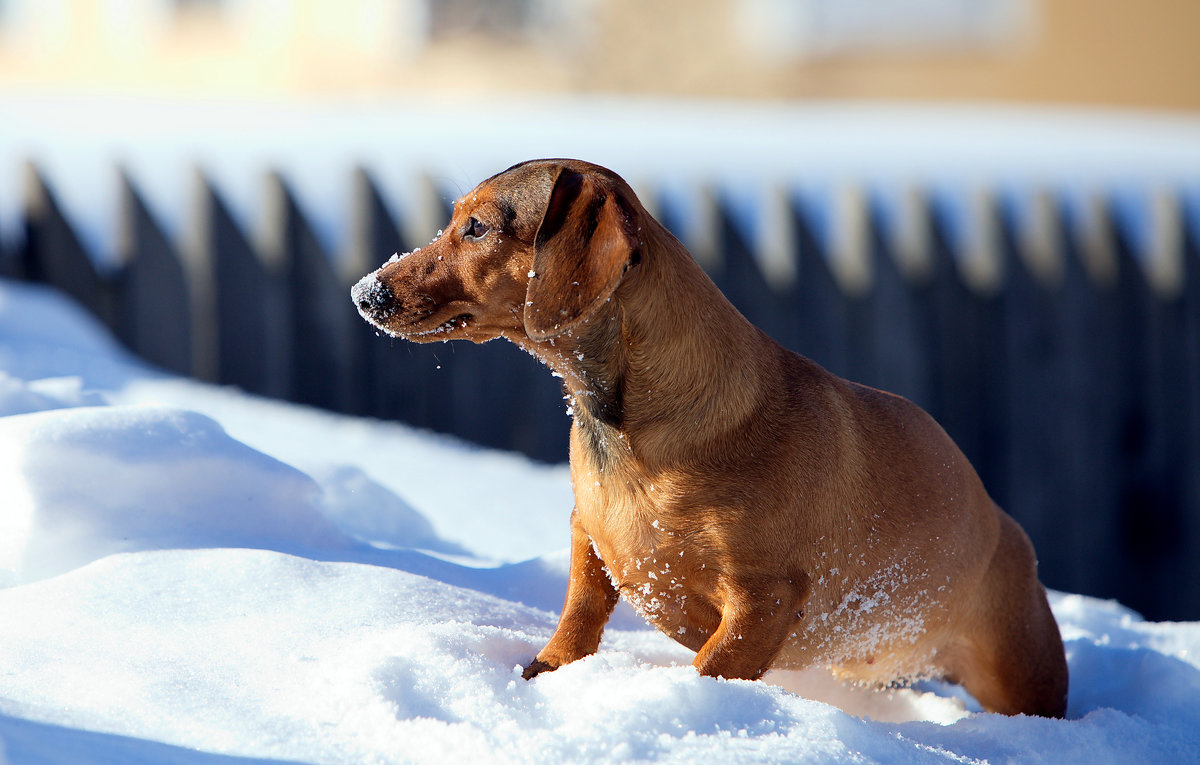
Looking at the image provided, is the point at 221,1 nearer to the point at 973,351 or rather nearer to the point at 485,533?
the point at 973,351

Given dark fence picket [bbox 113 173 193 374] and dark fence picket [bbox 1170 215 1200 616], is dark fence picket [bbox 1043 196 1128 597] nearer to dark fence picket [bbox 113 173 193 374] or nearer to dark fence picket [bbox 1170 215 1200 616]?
dark fence picket [bbox 1170 215 1200 616]

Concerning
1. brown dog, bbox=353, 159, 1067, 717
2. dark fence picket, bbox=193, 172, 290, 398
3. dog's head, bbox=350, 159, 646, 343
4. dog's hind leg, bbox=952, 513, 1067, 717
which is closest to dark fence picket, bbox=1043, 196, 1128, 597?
dog's hind leg, bbox=952, 513, 1067, 717

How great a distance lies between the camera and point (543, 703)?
5.96ft

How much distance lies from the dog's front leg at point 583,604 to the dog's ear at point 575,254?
1.53ft

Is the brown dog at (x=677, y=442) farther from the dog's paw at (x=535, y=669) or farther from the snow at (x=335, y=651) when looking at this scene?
the snow at (x=335, y=651)

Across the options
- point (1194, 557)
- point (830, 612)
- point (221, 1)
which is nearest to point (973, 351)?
point (1194, 557)

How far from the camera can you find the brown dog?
6.25 feet

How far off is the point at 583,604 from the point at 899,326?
Result: 3533mm

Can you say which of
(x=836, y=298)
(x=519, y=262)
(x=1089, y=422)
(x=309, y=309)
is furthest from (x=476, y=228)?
(x=1089, y=422)

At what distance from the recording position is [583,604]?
6.97 feet

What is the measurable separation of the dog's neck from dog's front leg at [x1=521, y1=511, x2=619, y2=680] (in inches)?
10.9

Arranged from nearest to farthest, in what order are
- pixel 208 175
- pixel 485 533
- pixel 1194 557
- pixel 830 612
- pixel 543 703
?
1. pixel 543 703
2. pixel 830 612
3. pixel 485 533
4. pixel 208 175
5. pixel 1194 557

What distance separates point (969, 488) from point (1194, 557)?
3.76 metres

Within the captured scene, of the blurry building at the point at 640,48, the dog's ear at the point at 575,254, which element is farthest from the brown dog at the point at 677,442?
the blurry building at the point at 640,48
